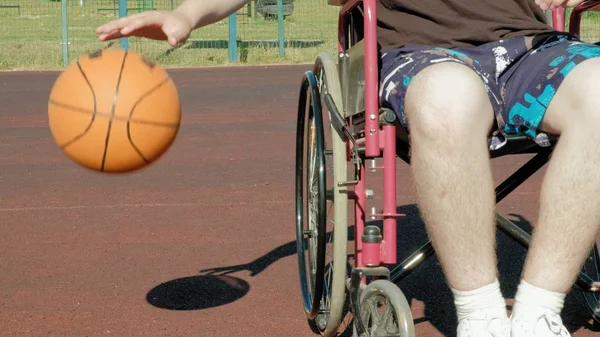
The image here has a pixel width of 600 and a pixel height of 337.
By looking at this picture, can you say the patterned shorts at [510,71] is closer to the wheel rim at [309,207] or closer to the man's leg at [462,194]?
the man's leg at [462,194]

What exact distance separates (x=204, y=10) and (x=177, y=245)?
7.04 feet

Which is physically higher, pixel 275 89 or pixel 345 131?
pixel 345 131

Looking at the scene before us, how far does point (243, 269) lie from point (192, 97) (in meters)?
6.94

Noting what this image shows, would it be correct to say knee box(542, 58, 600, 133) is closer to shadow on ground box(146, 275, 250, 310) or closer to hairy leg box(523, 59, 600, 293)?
hairy leg box(523, 59, 600, 293)

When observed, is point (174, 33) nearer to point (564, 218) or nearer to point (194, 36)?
point (564, 218)

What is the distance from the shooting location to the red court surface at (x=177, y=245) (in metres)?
3.89

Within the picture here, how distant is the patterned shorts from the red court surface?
996 millimetres

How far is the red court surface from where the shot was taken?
3893mm

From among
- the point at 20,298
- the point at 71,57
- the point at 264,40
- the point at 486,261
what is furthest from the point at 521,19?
the point at 264,40

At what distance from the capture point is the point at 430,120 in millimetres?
2707

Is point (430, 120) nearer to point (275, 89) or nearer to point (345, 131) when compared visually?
point (345, 131)

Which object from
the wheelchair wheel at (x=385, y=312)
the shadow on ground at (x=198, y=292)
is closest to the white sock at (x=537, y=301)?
the wheelchair wheel at (x=385, y=312)

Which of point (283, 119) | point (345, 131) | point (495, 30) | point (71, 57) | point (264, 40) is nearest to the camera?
point (345, 131)

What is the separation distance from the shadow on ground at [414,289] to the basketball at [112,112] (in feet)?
3.24
